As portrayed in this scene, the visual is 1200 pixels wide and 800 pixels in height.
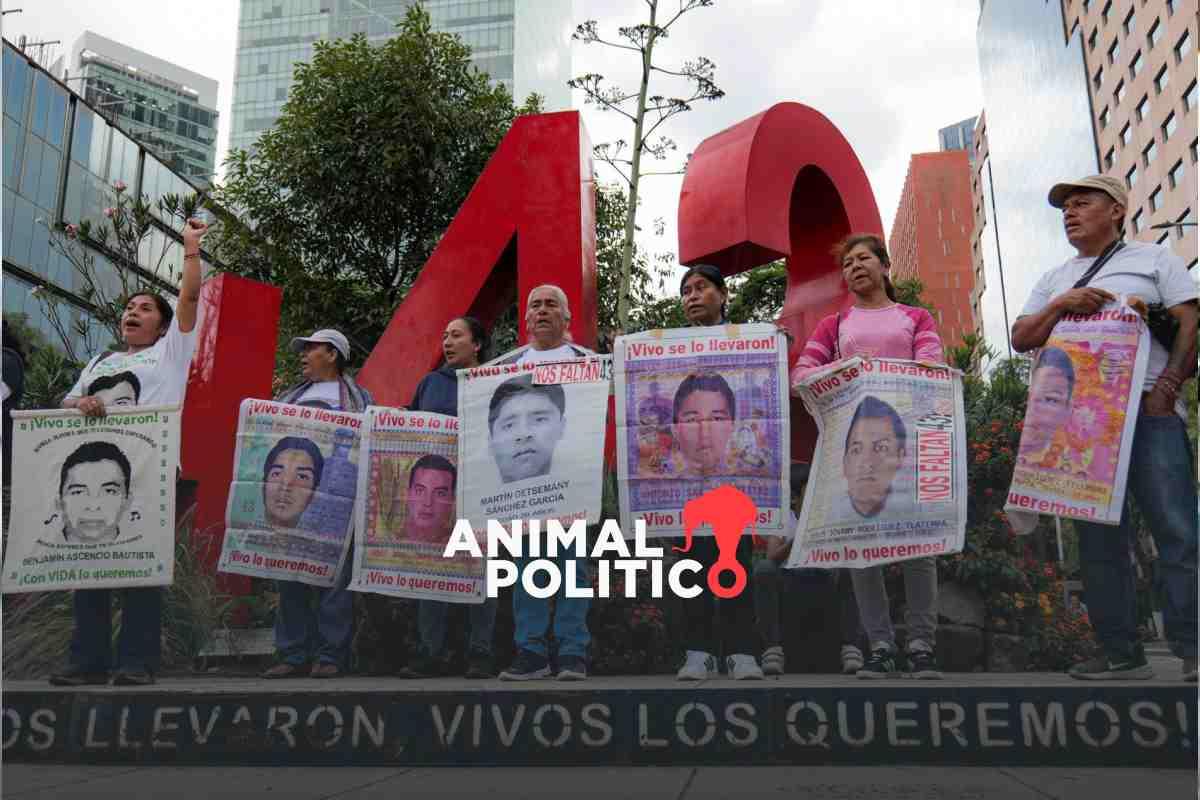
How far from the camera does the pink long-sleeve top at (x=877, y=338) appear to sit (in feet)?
12.4

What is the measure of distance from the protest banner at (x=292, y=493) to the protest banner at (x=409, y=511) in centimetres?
18

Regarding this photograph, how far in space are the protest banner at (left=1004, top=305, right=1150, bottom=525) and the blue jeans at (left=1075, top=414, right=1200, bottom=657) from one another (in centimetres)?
11

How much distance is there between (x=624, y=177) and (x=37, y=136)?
23.6 meters

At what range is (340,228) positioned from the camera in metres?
13.5

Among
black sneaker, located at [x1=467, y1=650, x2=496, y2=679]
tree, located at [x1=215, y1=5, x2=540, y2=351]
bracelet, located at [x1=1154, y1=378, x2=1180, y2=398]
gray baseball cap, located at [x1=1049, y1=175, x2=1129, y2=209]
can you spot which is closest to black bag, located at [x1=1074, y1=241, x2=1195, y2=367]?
bracelet, located at [x1=1154, y1=378, x2=1180, y2=398]

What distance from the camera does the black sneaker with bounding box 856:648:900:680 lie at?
132 inches

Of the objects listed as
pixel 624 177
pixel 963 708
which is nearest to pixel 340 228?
pixel 624 177

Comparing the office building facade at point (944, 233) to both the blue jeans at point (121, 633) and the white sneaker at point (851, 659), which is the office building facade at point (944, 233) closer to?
the white sneaker at point (851, 659)

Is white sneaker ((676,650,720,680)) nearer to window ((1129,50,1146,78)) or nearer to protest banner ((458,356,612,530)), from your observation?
protest banner ((458,356,612,530))

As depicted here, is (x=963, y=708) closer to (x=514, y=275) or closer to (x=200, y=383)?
(x=514, y=275)

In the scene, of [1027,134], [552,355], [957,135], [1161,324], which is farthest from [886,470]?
[957,135]

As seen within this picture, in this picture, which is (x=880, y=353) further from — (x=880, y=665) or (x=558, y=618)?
(x=558, y=618)

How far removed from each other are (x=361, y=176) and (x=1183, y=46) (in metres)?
34.8

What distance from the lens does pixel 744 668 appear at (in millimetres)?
3322
